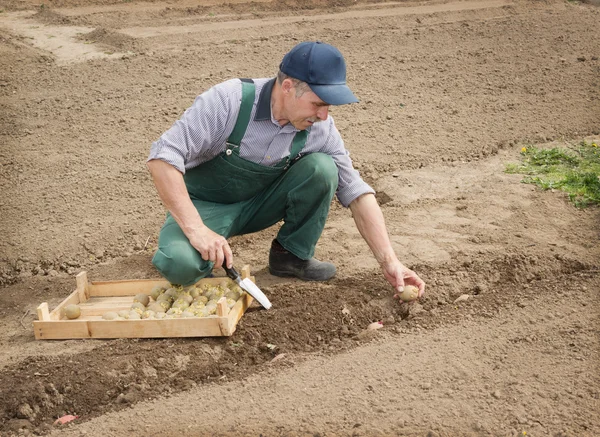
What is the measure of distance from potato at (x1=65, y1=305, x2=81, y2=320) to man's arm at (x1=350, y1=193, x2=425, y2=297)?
5.07 feet

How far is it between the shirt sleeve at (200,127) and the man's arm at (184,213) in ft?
0.15

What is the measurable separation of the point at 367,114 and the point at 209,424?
4.16m

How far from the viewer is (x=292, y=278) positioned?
4.55m

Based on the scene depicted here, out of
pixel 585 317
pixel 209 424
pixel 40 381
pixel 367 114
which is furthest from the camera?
pixel 367 114

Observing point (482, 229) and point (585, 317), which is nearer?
point (585, 317)

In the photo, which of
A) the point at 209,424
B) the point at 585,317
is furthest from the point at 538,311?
the point at 209,424

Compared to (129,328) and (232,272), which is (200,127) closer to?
(232,272)

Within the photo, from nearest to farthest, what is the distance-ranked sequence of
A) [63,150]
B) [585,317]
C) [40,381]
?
1. [40,381]
2. [585,317]
3. [63,150]

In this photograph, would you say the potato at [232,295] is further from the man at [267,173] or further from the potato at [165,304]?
the potato at [165,304]

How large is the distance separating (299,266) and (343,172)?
63 centimetres

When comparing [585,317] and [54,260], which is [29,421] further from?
[585,317]

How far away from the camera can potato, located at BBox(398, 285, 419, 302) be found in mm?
4059

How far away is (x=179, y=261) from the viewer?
3879mm

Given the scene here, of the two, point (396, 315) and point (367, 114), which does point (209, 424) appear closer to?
point (396, 315)
